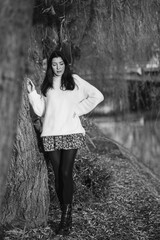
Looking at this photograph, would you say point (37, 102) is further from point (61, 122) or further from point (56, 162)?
point (56, 162)

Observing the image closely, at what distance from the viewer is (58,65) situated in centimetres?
339

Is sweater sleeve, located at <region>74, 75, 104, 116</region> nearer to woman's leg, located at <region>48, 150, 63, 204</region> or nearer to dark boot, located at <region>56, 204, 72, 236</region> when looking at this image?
woman's leg, located at <region>48, 150, 63, 204</region>

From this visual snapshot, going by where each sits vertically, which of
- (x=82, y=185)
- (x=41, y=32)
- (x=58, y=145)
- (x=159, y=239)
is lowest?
(x=159, y=239)

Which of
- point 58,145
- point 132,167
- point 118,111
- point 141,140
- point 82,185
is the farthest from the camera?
point 118,111

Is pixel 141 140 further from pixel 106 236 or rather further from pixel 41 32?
pixel 106 236

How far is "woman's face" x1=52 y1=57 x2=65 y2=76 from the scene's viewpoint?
3391 millimetres

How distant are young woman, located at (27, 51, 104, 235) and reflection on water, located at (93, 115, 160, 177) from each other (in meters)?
3.38

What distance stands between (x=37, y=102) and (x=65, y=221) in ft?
3.05

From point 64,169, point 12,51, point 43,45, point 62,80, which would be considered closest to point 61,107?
point 62,80

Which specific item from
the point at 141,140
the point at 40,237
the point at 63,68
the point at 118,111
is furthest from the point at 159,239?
the point at 118,111

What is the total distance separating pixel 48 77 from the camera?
343cm

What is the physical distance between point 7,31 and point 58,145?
194cm

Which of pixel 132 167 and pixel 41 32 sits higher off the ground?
pixel 41 32

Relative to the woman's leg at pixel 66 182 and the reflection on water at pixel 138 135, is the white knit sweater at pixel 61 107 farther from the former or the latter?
the reflection on water at pixel 138 135
